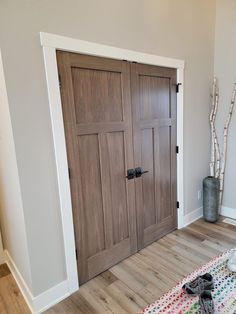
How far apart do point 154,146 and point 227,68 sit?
161cm

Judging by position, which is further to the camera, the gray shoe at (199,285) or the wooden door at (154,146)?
the wooden door at (154,146)

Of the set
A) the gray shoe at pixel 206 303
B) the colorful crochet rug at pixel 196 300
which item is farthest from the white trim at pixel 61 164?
the gray shoe at pixel 206 303

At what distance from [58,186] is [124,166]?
2.47 ft

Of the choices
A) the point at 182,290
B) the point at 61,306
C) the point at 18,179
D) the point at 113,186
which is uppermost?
the point at 18,179

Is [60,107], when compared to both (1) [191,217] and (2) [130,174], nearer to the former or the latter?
(2) [130,174]

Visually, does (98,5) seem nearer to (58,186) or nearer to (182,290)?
(58,186)

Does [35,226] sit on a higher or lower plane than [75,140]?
lower

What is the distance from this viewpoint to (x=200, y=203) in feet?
10.9

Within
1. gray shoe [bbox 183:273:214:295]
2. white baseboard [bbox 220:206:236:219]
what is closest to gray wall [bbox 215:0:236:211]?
white baseboard [bbox 220:206:236:219]

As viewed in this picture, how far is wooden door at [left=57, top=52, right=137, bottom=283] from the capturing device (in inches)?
73.7

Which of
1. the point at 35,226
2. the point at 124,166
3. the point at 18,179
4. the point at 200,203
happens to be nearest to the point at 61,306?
the point at 35,226

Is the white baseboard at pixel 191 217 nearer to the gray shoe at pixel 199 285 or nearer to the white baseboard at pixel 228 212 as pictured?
the white baseboard at pixel 228 212

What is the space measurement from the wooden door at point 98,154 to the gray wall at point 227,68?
5.43 ft

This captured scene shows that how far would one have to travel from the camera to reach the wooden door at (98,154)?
6.14ft
